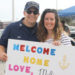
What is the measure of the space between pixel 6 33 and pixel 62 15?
855cm

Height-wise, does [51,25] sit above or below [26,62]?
above

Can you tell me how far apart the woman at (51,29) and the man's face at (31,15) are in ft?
0.35

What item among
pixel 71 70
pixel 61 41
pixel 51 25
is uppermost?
pixel 51 25

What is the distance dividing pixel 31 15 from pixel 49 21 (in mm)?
312

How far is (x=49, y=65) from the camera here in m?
3.30

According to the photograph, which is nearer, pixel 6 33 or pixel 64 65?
pixel 64 65

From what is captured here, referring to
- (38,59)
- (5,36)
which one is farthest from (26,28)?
(38,59)

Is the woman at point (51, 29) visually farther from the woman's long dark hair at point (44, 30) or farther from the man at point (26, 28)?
the man at point (26, 28)

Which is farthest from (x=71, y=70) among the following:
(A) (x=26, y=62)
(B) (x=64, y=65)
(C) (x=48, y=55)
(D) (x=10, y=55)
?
(D) (x=10, y=55)

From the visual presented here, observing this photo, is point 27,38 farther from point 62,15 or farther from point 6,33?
point 62,15

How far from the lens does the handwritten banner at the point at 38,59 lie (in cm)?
323

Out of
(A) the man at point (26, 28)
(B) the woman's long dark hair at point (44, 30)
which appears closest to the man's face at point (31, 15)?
(A) the man at point (26, 28)

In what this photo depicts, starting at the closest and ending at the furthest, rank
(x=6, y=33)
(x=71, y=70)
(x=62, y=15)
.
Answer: (x=71, y=70), (x=6, y=33), (x=62, y=15)

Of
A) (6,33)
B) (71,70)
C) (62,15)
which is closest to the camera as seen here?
(71,70)
